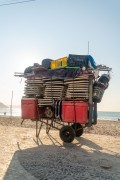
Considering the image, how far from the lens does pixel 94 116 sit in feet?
39.5

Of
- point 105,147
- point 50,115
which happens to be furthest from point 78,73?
point 105,147

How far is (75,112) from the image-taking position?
448 inches

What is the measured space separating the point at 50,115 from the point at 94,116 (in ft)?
8.13

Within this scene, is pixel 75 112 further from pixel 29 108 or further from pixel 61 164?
pixel 61 164

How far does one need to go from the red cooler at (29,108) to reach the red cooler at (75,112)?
1.85m

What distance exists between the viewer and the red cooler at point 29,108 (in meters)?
12.9

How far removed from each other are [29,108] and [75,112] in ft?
9.64

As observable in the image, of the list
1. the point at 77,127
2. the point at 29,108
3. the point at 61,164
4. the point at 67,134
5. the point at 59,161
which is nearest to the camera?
the point at 61,164

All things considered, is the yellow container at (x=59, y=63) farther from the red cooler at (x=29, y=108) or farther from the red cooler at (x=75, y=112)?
the red cooler at (x=29, y=108)

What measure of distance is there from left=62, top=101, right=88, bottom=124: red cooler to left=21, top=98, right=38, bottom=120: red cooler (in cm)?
185

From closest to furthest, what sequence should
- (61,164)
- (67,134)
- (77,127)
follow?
(61,164) < (67,134) < (77,127)

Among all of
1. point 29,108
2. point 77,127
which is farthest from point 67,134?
point 29,108

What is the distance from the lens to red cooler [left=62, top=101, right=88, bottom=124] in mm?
11133

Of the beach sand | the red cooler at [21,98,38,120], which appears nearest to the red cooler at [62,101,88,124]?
the beach sand
